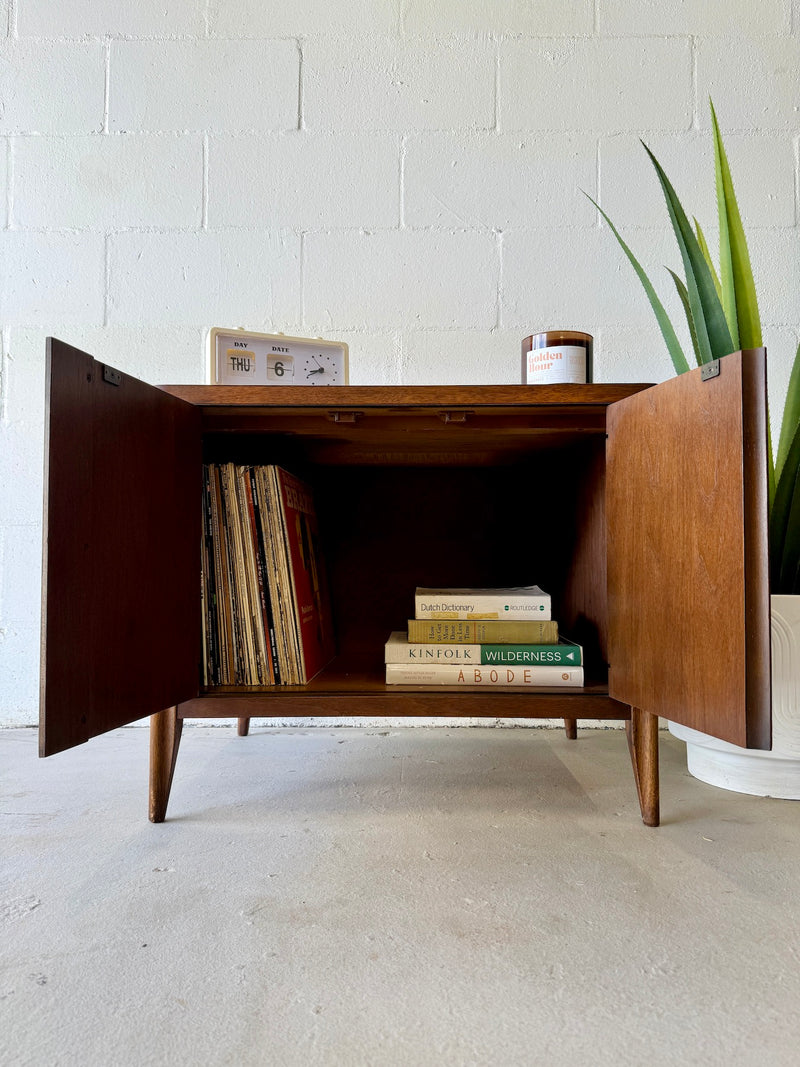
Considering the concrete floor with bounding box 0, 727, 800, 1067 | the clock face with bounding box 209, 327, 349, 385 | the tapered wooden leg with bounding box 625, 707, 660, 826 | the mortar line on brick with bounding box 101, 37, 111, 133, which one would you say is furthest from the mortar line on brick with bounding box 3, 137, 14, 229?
the tapered wooden leg with bounding box 625, 707, 660, 826

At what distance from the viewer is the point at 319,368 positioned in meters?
1.00

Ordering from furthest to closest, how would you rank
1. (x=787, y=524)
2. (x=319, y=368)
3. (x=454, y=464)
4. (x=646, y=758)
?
(x=454, y=464) → (x=319, y=368) → (x=787, y=524) → (x=646, y=758)

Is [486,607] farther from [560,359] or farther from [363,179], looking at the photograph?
[363,179]

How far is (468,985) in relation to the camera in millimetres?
488

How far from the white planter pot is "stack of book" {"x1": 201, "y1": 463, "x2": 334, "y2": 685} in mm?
560

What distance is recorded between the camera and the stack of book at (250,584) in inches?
33.1

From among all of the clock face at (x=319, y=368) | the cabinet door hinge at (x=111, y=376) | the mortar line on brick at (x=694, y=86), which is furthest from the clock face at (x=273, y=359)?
the mortar line on brick at (x=694, y=86)

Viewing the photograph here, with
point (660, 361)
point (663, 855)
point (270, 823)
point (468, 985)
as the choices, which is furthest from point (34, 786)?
point (660, 361)

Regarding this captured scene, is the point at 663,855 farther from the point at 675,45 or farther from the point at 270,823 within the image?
the point at 675,45

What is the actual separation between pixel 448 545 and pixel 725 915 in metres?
0.71

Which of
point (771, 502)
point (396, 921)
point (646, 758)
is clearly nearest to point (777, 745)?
point (646, 758)

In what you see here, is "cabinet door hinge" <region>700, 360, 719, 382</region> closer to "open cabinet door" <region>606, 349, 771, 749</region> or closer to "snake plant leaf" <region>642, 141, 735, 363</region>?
"open cabinet door" <region>606, 349, 771, 749</region>

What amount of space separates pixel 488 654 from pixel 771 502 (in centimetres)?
44

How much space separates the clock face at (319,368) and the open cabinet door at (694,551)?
43 cm
